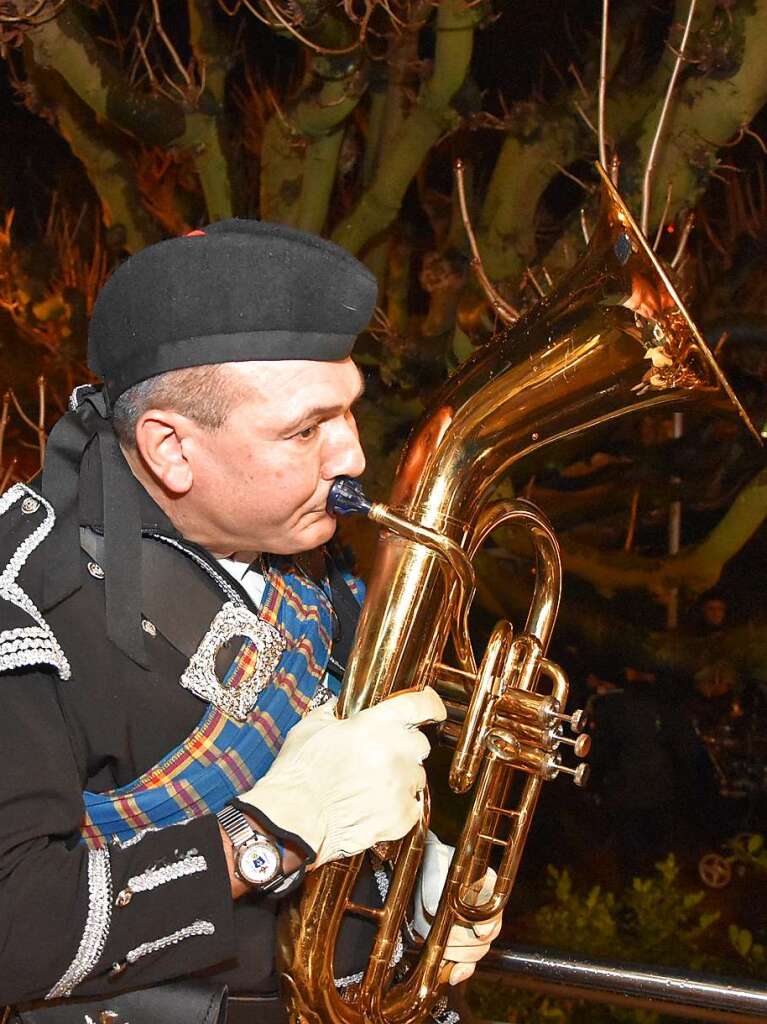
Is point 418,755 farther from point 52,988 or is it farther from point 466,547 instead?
point 52,988

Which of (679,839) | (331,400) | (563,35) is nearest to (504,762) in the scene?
(331,400)

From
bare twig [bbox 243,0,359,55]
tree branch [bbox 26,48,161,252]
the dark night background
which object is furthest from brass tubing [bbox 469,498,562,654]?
tree branch [bbox 26,48,161,252]

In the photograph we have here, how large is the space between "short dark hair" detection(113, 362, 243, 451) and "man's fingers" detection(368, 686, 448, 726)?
381 millimetres

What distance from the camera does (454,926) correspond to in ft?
5.07

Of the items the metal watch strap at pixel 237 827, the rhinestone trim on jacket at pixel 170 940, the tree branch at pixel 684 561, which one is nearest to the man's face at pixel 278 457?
the metal watch strap at pixel 237 827

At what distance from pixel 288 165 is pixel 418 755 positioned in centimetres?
253

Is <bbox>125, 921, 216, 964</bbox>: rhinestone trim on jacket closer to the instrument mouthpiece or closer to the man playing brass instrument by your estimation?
the man playing brass instrument

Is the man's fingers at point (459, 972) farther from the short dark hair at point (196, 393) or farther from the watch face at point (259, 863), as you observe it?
the short dark hair at point (196, 393)

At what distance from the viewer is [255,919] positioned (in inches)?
58.7

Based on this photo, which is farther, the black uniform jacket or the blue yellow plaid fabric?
the blue yellow plaid fabric

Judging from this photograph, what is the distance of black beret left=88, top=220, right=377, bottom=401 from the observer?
1.35 m

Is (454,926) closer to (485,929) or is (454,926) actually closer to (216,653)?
(485,929)

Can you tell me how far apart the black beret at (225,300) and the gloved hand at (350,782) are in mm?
438

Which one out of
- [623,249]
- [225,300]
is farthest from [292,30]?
[225,300]
